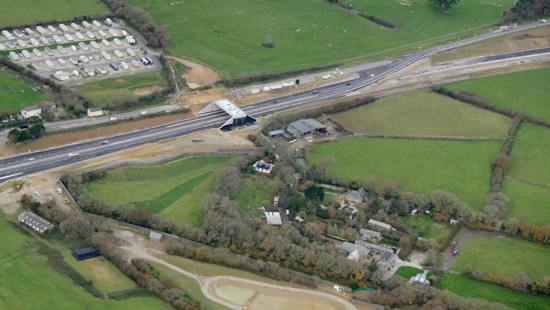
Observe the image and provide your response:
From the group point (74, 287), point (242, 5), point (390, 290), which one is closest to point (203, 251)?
Answer: point (74, 287)

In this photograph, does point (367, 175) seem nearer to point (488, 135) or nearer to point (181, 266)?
point (488, 135)

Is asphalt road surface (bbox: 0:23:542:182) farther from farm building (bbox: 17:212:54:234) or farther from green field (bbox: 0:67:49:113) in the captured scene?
green field (bbox: 0:67:49:113)

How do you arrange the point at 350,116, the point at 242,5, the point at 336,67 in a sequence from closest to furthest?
the point at 350,116
the point at 336,67
the point at 242,5

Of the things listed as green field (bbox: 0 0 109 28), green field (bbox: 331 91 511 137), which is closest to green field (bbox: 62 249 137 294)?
green field (bbox: 331 91 511 137)

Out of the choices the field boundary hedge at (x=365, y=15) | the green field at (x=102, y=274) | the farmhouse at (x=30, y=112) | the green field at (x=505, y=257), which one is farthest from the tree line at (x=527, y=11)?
the green field at (x=102, y=274)

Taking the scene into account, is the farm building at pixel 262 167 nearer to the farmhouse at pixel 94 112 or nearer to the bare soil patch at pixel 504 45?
the farmhouse at pixel 94 112

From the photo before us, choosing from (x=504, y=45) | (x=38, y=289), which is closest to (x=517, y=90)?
(x=504, y=45)
